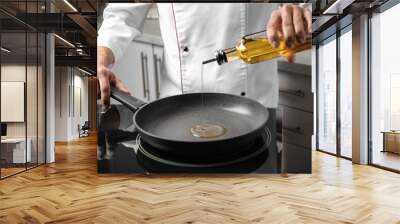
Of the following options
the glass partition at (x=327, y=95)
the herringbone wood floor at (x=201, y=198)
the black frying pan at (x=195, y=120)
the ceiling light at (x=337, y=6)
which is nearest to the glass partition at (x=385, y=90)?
the herringbone wood floor at (x=201, y=198)

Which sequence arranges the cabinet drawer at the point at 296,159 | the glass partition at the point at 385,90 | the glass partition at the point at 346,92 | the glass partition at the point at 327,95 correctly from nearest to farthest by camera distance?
the cabinet drawer at the point at 296,159 → the glass partition at the point at 385,90 → the glass partition at the point at 346,92 → the glass partition at the point at 327,95

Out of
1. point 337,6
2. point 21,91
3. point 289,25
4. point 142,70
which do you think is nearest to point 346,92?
point 337,6

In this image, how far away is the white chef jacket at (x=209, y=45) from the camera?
3746 mm

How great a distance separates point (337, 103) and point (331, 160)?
136 cm

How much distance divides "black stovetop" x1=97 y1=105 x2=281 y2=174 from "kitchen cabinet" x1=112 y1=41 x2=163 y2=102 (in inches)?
9.4

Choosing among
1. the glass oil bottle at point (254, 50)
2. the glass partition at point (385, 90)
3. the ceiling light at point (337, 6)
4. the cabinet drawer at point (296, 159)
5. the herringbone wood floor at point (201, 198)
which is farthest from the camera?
the glass partition at point (385, 90)

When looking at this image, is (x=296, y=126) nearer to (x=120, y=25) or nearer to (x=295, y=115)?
(x=295, y=115)

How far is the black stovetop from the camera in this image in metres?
3.77

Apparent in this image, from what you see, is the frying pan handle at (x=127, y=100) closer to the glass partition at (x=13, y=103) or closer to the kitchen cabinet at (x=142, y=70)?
the kitchen cabinet at (x=142, y=70)

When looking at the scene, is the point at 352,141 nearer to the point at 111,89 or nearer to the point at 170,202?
the point at 170,202

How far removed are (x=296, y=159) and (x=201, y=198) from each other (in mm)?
1090

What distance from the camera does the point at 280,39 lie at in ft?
12.3

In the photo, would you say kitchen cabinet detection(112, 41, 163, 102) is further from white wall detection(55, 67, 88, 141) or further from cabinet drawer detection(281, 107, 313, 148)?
white wall detection(55, 67, 88, 141)

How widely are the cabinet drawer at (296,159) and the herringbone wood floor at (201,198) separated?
363 millimetres
